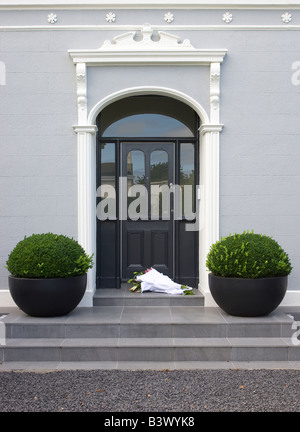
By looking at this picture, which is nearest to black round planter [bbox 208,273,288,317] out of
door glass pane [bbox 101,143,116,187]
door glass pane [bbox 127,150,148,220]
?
door glass pane [bbox 127,150,148,220]

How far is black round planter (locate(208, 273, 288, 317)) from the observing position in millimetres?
4551

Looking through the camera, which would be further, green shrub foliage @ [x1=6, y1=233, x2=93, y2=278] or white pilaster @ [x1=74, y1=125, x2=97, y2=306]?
white pilaster @ [x1=74, y1=125, x2=97, y2=306]

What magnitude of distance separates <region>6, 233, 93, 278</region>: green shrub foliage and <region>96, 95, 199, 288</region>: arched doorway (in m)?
1.37

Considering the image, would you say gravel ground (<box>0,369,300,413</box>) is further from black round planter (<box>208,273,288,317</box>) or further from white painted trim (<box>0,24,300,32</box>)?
Answer: white painted trim (<box>0,24,300,32</box>)

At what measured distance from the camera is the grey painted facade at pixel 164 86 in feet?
17.6

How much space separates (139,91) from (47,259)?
2.48 m

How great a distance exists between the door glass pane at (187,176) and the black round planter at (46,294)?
7.05 ft

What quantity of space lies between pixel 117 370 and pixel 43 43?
13.5 feet

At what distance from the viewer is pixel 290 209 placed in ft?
17.7

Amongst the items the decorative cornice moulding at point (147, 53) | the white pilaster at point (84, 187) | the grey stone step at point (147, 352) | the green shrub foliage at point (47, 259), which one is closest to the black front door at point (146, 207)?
the white pilaster at point (84, 187)

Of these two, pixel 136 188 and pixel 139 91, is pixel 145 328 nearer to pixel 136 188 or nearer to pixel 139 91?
pixel 136 188

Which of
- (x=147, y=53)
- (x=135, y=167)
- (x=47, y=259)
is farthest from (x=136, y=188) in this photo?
(x=47, y=259)

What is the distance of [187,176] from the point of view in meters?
6.20

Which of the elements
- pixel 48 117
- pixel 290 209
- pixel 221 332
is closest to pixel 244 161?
pixel 290 209
